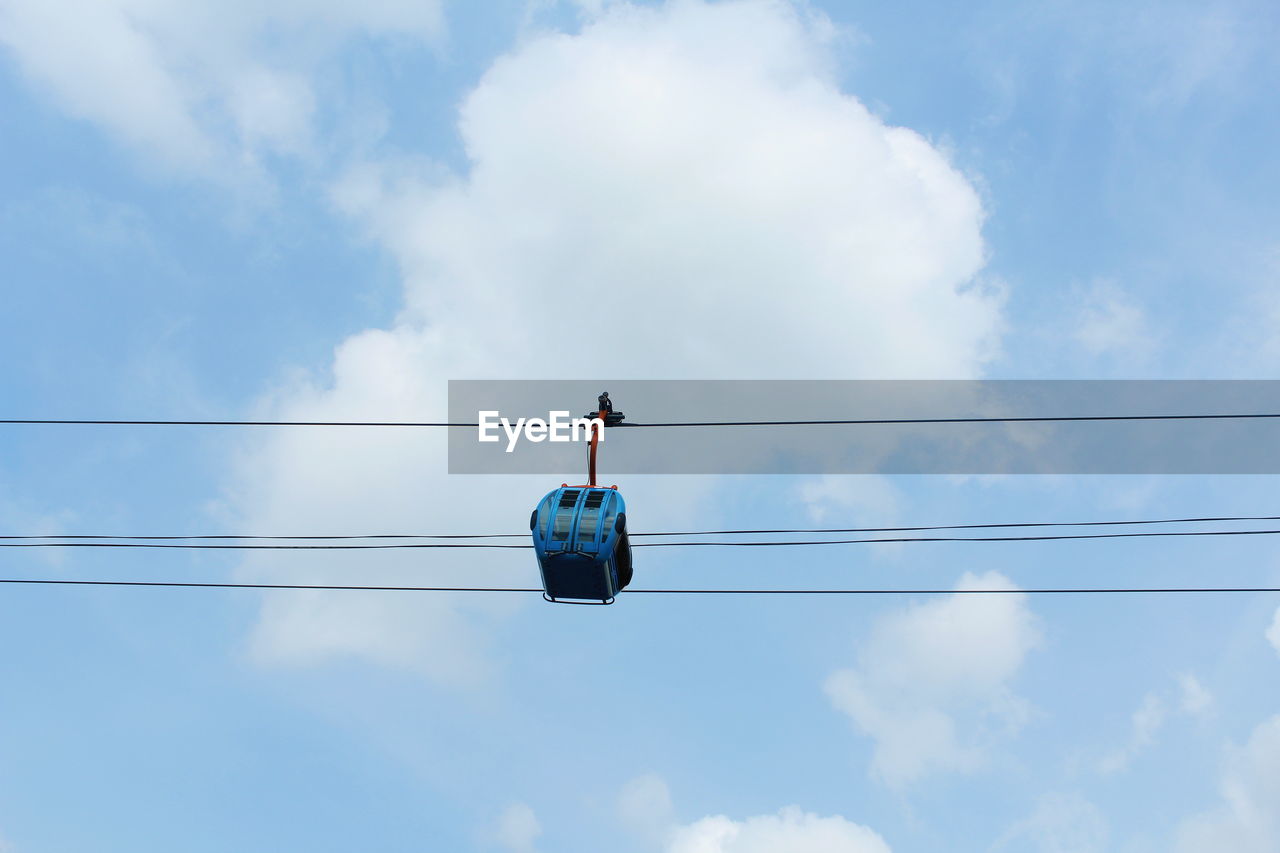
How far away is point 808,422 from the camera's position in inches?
650

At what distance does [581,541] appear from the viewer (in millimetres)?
15133

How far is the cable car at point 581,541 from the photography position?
49.6ft

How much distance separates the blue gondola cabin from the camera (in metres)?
15.1

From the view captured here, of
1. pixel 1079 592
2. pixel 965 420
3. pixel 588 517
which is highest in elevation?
pixel 965 420

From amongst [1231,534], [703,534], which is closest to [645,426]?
[703,534]

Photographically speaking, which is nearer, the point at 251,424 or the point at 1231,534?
the point at 1231,534

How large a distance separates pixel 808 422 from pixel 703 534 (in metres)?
2.61

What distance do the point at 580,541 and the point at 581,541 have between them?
0.01 m

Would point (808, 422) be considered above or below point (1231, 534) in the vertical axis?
above

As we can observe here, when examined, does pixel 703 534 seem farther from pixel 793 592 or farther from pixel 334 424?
pixel 334 424

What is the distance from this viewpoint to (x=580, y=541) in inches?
596

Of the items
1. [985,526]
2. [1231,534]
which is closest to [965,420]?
[985,526]

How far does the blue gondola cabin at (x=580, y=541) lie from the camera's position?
1512 cm

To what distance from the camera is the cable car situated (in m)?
15.1
